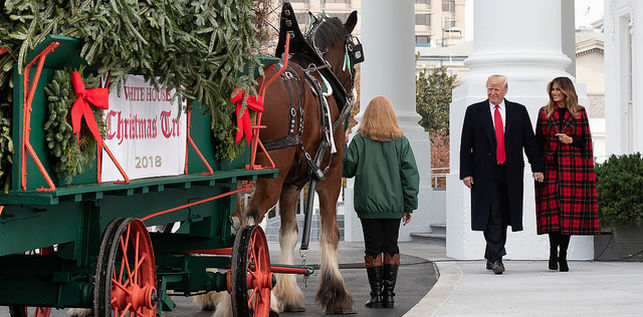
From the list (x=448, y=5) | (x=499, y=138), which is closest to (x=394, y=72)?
(x=499, y=138)

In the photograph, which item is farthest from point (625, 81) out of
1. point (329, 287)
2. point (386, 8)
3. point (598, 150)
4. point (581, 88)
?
point (598, 150)

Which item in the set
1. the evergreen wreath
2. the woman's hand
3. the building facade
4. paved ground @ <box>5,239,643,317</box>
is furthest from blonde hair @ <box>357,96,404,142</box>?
the building facade

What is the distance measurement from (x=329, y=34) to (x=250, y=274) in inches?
131

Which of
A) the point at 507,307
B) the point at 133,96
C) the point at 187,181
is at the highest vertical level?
the point at 133,96

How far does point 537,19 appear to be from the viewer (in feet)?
41.0

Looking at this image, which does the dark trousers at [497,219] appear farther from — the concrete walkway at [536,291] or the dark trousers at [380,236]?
the dark trousers at [380,236]

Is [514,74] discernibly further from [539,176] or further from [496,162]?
[496,162]

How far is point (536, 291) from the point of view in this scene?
341 inches

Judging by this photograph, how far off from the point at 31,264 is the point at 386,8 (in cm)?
1250

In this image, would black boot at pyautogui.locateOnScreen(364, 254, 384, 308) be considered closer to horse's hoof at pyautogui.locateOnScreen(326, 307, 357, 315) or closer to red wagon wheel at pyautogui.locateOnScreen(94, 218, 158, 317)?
horse's hoof at pyautogui.locateOnScreen(326, 307, 357, 315)

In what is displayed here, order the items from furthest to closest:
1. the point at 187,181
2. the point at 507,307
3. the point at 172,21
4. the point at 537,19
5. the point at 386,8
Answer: the point at 386,8 → the point at 537,19 → the point at 507,307 → the point at 187,181 → the point at 172,21

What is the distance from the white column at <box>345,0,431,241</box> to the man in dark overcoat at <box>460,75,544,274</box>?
6.89m

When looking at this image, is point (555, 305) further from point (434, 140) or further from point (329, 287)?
point (434, 140)

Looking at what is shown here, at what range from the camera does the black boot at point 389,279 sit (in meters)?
8.88
